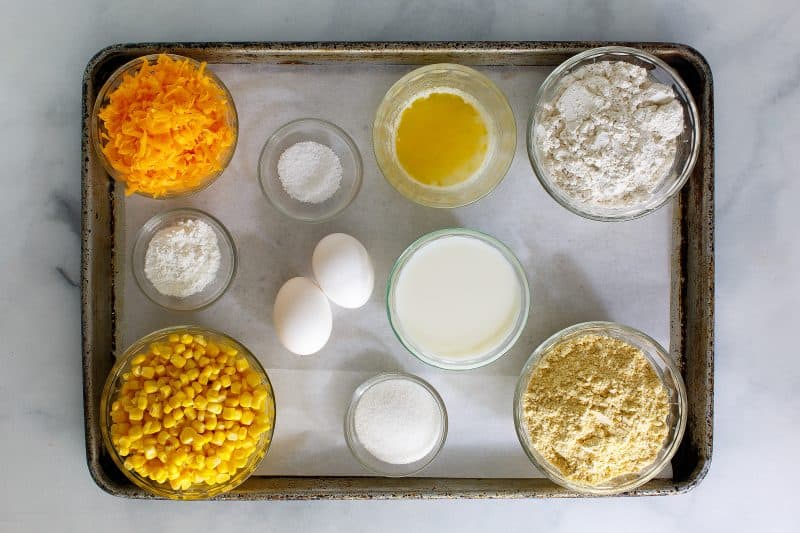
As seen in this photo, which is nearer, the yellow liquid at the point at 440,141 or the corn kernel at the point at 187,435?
the corn kernel at the point at 187,435

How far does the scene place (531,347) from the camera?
1.44m

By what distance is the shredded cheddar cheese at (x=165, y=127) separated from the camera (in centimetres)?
123

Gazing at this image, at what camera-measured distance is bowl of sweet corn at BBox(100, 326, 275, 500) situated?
4.21 feet

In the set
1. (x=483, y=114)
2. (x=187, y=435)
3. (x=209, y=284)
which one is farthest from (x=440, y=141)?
(x=187, y=435)

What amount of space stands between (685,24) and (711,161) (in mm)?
350

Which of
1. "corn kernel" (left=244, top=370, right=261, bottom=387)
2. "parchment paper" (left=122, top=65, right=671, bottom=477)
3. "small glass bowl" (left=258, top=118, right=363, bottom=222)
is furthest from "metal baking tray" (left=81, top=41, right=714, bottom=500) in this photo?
"corn kernel" (left=244, top=370, right=261, bottom=387)

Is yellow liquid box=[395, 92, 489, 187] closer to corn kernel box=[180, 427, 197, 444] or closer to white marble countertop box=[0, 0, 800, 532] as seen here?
white marble countertop box=[0, 0, 800, 532]

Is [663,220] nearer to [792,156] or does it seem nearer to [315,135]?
[792,156]

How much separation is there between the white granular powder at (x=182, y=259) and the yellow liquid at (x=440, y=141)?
46 cm

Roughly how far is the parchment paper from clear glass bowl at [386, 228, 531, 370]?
2.1 inches

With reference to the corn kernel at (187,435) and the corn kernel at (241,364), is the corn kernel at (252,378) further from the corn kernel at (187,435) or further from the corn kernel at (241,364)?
the corn kernel at (187,435)

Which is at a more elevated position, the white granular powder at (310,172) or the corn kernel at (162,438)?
the white granular powder at (310,172)

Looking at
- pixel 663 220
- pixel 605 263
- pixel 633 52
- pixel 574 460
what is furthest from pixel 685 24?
pixel 574 460

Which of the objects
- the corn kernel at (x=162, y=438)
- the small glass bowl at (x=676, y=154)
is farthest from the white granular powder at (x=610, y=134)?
the corn kernel at (x=162, y=438)
